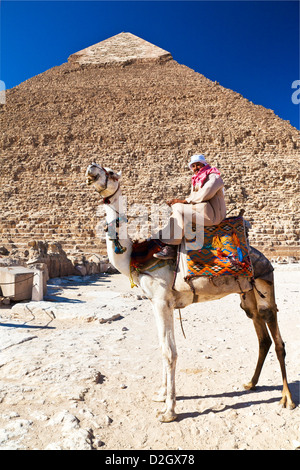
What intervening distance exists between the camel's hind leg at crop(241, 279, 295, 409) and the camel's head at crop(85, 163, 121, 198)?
4.21 ft

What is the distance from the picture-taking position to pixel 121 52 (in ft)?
171

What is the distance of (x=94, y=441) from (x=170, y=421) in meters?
0.51

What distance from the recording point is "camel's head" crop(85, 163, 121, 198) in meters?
2.08

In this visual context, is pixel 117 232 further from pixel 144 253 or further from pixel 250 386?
pixel 250 386

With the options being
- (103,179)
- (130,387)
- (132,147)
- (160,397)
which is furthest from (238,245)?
(132,147)

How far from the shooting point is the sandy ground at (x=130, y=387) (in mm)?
1890

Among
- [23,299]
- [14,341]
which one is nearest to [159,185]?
[23,299]

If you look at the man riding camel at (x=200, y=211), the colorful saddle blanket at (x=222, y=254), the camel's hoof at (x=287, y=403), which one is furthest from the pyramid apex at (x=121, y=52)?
the camel's hoof at (x=287, y=403)

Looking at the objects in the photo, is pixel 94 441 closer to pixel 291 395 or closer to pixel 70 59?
pixel 291 395

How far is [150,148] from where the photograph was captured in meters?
35.1

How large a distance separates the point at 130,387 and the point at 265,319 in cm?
115

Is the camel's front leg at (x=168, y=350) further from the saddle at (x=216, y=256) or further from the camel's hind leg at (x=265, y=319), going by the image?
the camel's hind leg at (x=265, y=319)

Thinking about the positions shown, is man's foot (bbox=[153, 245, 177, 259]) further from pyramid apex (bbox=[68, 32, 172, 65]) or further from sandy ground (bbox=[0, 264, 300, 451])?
pyramid apex (bbox=[68, 32, 172, 65])

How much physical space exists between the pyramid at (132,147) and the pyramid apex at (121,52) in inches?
46.8
